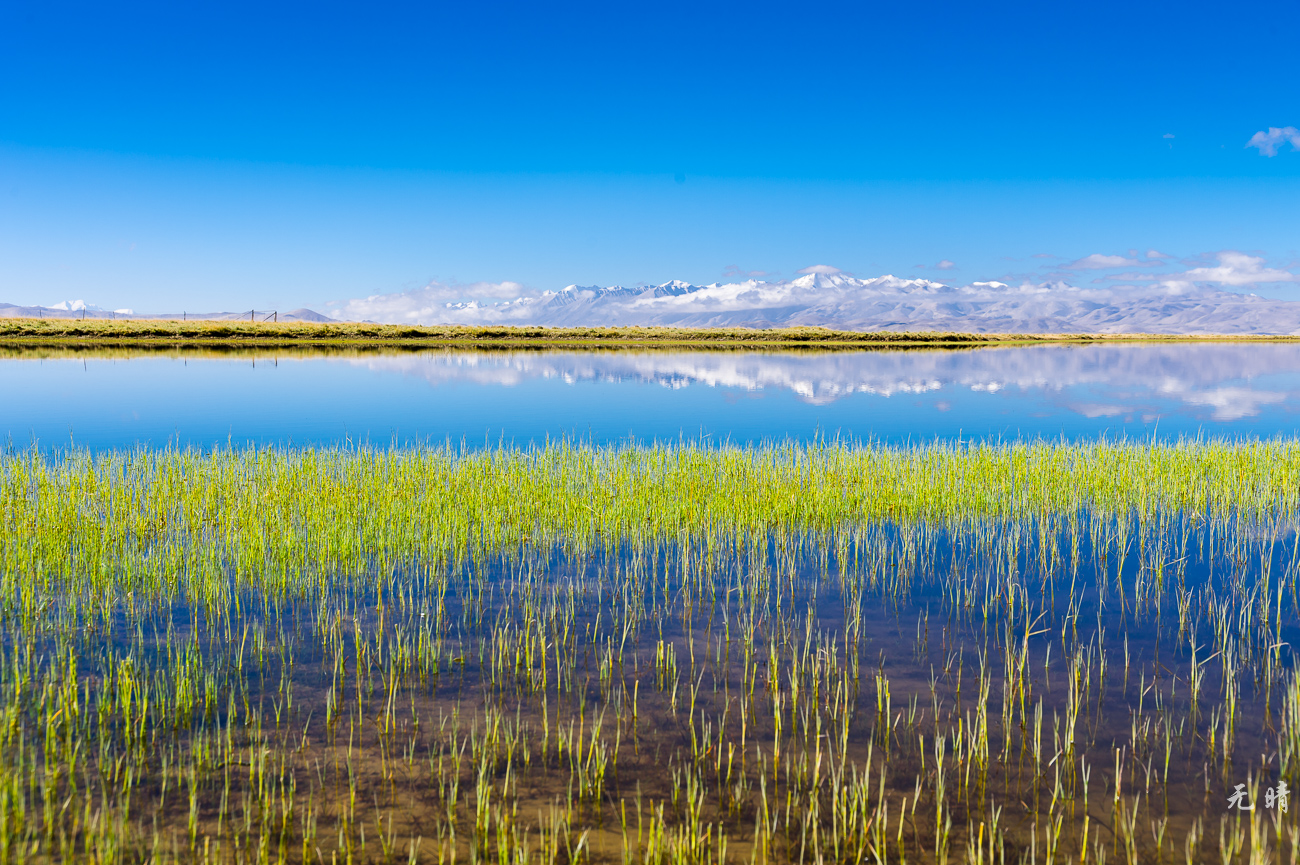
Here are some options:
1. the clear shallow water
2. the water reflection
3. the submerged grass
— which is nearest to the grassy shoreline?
the clear shallow water

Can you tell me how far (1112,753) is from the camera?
5023mm

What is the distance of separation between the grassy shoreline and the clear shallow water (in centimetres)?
2911

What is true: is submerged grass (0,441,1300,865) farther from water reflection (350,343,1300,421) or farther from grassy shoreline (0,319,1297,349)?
grassy shoreline (0,319,1297,349)

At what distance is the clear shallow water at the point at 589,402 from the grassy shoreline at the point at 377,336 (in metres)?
29.1

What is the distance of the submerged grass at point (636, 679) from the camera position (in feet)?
13.9

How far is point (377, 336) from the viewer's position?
3812 inches

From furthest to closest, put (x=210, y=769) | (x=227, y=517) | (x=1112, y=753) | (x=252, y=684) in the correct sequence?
(x=227, y=517) < (x=252, y=684) < (x=1112, y=753) < (x=210, y=769)

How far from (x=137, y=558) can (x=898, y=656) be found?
807cm

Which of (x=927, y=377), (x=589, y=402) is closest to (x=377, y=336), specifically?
(x=927, y=377)

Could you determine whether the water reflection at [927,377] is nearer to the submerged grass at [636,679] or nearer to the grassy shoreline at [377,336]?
the submerged grass at [636,679]

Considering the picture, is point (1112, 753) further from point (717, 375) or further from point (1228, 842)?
point (717, 375)

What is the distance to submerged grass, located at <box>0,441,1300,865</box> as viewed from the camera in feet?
13.9

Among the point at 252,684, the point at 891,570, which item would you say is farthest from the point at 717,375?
the point at 252,684

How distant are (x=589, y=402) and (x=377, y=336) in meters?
71.9
